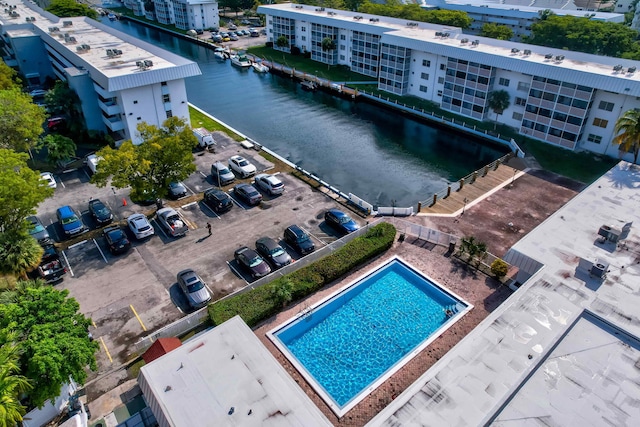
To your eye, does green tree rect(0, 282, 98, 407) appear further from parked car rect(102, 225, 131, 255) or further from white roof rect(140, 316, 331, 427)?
parked car rect(102, 225, 131, 255)

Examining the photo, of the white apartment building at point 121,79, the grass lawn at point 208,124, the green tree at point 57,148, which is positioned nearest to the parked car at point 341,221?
the grass lawn at point 208,124

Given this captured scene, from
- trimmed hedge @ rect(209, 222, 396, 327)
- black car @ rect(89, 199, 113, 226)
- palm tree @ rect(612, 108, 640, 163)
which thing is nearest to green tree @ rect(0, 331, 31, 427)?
trimmed hedge @ rect(209, 222, 396, 327)

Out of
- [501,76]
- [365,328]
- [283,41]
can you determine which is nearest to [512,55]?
[501,76]

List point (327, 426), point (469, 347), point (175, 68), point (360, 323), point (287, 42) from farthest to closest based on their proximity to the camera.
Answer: point (287, 42) → point (175, 68) → point (360, 323) → point (469, 347) → point (327, 426)

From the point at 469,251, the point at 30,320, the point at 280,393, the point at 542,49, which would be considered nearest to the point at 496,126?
the point at 542,49

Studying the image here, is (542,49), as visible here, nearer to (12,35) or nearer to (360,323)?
(360,323)

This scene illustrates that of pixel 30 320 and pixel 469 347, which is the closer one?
pixel 30 320

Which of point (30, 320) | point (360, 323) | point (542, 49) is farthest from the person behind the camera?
point (542, 49)
